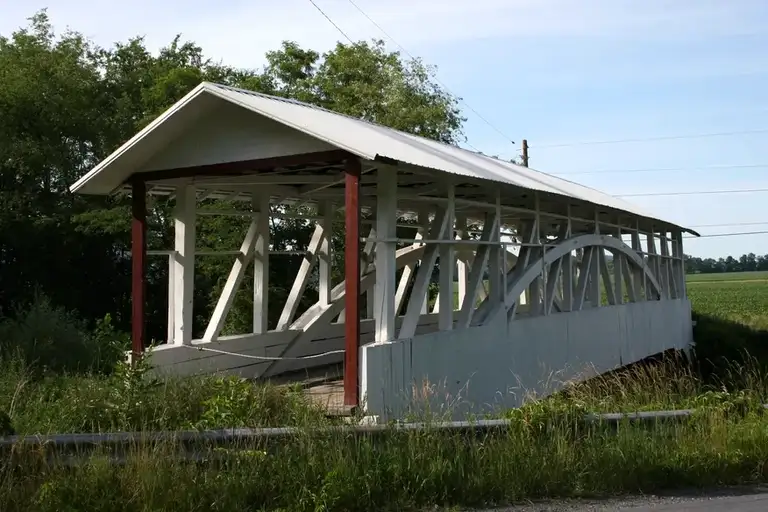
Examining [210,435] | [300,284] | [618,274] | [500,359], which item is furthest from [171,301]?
[618,274]

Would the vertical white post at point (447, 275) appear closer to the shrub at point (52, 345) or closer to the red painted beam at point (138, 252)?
the red painted beam at point (138, 252)

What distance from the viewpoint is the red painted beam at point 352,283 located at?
324 inches

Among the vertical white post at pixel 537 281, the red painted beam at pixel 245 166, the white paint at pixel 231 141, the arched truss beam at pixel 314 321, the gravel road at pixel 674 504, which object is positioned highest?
the white paint at pixel 231 141

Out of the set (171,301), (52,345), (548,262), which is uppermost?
(548,262)

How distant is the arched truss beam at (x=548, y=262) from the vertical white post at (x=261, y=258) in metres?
3.25

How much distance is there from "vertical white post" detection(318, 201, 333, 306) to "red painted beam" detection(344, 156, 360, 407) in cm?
506

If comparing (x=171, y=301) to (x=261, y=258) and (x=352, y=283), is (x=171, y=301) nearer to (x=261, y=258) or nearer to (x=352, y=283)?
(x=261, y=258)

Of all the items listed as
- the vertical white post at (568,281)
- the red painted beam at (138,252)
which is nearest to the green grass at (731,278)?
the vertical white post at (568,281)

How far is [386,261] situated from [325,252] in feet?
16.0

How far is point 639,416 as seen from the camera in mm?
7070

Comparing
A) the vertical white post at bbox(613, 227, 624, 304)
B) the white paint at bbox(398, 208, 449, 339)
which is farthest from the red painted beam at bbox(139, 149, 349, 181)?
the vertical white post at bbox(613, 227, 624, 304)

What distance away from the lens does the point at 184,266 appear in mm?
10758

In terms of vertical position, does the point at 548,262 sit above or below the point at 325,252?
below

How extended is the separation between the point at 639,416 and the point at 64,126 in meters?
16.2
